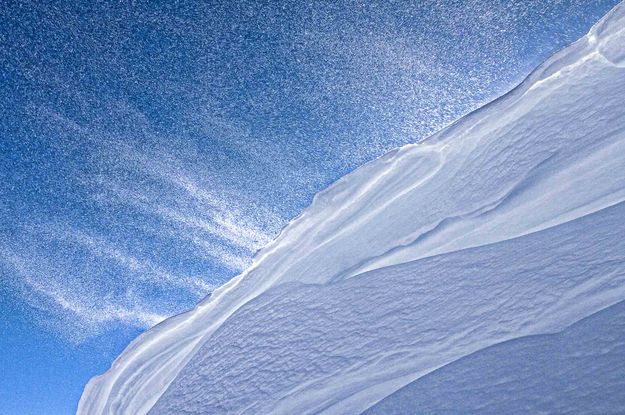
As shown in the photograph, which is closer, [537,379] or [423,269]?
[537,379]

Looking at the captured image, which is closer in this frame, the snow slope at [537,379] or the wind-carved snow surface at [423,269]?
the snow slope at [537,379]

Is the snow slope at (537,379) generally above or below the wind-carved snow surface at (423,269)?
below

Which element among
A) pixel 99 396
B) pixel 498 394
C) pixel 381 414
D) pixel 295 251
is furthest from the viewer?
pixel 99 396

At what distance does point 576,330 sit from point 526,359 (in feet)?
0.48

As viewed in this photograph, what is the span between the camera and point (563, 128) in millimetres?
1887

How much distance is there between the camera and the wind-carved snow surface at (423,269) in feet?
4.28

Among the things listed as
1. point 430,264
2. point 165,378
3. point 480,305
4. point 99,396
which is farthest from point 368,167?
point 99,396

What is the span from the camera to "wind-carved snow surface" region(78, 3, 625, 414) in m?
1.30

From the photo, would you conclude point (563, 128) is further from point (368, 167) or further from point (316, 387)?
point (316, 387)

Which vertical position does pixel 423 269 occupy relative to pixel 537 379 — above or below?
above

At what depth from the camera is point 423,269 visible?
1.76m

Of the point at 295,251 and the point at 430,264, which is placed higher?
the point at 295,251

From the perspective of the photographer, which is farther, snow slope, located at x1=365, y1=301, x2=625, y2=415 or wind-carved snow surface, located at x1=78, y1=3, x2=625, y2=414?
wind-carved snow surface, located at x1=78, y1=3, x2=625, y2=414

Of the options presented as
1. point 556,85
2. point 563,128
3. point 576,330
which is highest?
point 556,85
